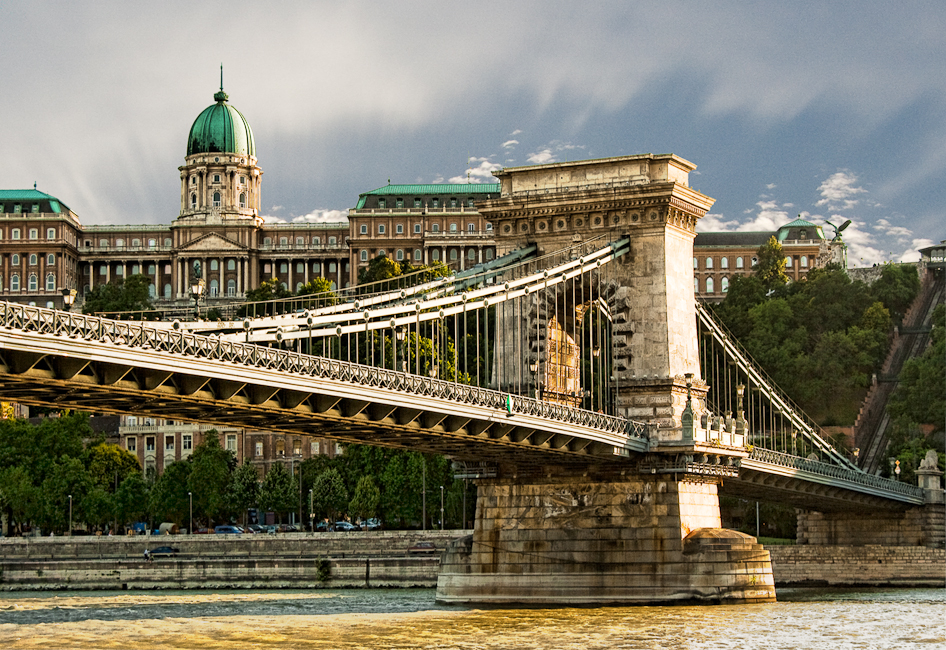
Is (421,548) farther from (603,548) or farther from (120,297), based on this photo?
(120,297)

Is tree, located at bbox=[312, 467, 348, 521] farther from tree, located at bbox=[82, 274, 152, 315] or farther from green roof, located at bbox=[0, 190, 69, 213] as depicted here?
green roof, located at bbox=[0, 190, 69, 213]

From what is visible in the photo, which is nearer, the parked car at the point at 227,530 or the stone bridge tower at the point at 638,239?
the stone bridge tower at the point at 638,239

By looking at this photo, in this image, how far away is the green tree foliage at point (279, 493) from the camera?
104m

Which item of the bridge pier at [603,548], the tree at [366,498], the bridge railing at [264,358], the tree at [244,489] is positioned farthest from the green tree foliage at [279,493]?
the bridge railing at [264,358]

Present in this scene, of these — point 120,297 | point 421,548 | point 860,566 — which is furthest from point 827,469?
point 120,297

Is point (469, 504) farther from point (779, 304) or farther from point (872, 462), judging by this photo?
point (779, 304)

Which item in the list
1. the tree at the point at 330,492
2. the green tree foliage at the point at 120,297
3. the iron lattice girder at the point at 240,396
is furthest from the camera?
the green tree foliage at the point at 120,297

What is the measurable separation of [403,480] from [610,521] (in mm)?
37837

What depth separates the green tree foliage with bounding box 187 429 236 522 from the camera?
102 meters

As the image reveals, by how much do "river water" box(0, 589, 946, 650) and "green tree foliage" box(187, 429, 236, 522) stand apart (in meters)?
38.0

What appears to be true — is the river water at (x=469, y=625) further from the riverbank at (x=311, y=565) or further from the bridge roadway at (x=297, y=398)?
the riverbank at (x=311, y=565)

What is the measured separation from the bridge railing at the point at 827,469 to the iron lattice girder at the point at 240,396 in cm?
1462

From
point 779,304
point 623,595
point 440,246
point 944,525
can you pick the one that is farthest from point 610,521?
point 440,246

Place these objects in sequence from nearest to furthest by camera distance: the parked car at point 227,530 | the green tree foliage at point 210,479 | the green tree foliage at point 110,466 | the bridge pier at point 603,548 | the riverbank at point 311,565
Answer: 1. the bridge pier at point 603,548
2. the riverbank at point 311,565
3. the parked car at point 227,530
4. the green tree foliage at point 210,479
5. the green tree foliage at point 110,466
